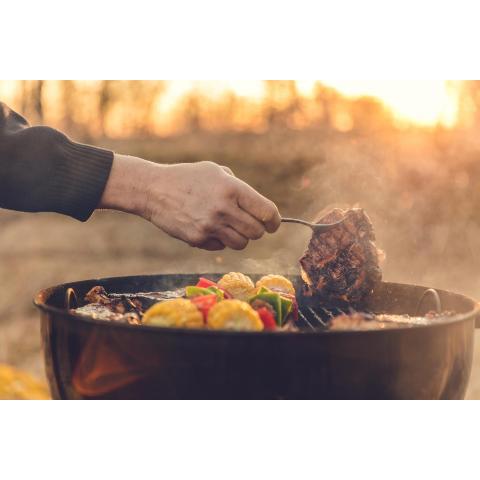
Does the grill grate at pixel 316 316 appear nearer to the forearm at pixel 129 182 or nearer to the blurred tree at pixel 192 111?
the forearm at pixel 129 182

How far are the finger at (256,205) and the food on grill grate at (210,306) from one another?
0.36m

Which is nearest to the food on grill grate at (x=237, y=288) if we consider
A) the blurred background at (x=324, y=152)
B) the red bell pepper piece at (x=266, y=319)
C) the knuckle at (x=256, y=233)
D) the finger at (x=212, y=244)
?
the finger at (x=212, y=244)

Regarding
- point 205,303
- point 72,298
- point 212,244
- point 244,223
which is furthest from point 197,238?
point 72,298

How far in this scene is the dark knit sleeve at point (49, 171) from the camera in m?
2.99

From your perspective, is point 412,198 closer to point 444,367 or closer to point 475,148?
point 475,148

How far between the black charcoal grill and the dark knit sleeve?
2.40ft

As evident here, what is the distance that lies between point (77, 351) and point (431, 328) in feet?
4.69

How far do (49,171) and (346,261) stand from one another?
1.64 metres

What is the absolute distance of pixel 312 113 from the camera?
296 inches

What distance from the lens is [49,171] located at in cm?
303

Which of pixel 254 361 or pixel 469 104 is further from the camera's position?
pixel 469 104

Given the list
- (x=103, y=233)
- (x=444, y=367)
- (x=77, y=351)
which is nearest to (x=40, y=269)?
(x=103, y=233)

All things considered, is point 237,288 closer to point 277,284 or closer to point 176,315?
point 277,284

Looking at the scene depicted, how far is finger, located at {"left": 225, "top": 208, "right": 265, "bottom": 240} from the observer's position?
3.01 m
